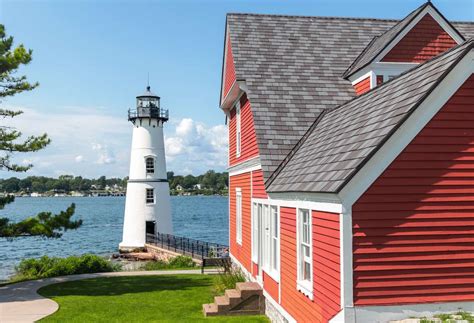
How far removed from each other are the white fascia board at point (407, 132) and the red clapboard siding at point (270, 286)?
215 inches

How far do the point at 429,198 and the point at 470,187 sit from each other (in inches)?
28.1

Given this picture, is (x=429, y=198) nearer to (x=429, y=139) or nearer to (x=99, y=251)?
(x=429, y=139)

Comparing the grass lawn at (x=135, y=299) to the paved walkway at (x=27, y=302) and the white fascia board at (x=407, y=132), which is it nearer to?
the paved walkway at (x=27, y=302)

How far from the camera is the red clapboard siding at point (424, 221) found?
731cm

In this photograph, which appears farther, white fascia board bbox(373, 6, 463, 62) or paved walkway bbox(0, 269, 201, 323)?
white fascia board bbox(373, 6, 463, 62)

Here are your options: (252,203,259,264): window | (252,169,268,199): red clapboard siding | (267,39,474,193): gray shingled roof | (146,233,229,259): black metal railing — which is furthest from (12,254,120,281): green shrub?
(267,39,474,193): gray shingled roof

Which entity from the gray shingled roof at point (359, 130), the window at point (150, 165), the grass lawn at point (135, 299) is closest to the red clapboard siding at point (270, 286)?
the grass lawn at point (135, 299)

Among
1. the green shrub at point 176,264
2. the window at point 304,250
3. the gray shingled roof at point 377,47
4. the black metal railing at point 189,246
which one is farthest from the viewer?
the black metal railing at point 189,246

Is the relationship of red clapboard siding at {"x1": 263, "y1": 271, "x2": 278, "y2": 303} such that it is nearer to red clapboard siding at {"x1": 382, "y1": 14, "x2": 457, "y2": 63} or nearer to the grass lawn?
the grass lawn

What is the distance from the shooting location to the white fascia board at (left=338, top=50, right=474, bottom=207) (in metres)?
7.34

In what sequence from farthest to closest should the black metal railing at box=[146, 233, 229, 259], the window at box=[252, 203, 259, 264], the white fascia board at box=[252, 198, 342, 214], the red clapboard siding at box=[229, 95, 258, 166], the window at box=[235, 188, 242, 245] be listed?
the black metal railing at box=[146, 233, 229, 259], the window at box=[235, 188, 242, 245], the window at box=[252, 203, 259, 264], the red clapboard siding at box=[229, 95, 258, 166], the white fascia board at box=[252, 198, 342, 214]

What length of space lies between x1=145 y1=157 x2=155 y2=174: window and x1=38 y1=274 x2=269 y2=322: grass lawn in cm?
1998

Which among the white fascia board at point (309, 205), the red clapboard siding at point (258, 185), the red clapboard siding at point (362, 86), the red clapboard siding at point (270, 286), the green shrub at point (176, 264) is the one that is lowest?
the green shrub at point (176, 264)

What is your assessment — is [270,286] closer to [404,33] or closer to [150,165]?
[404,33]
